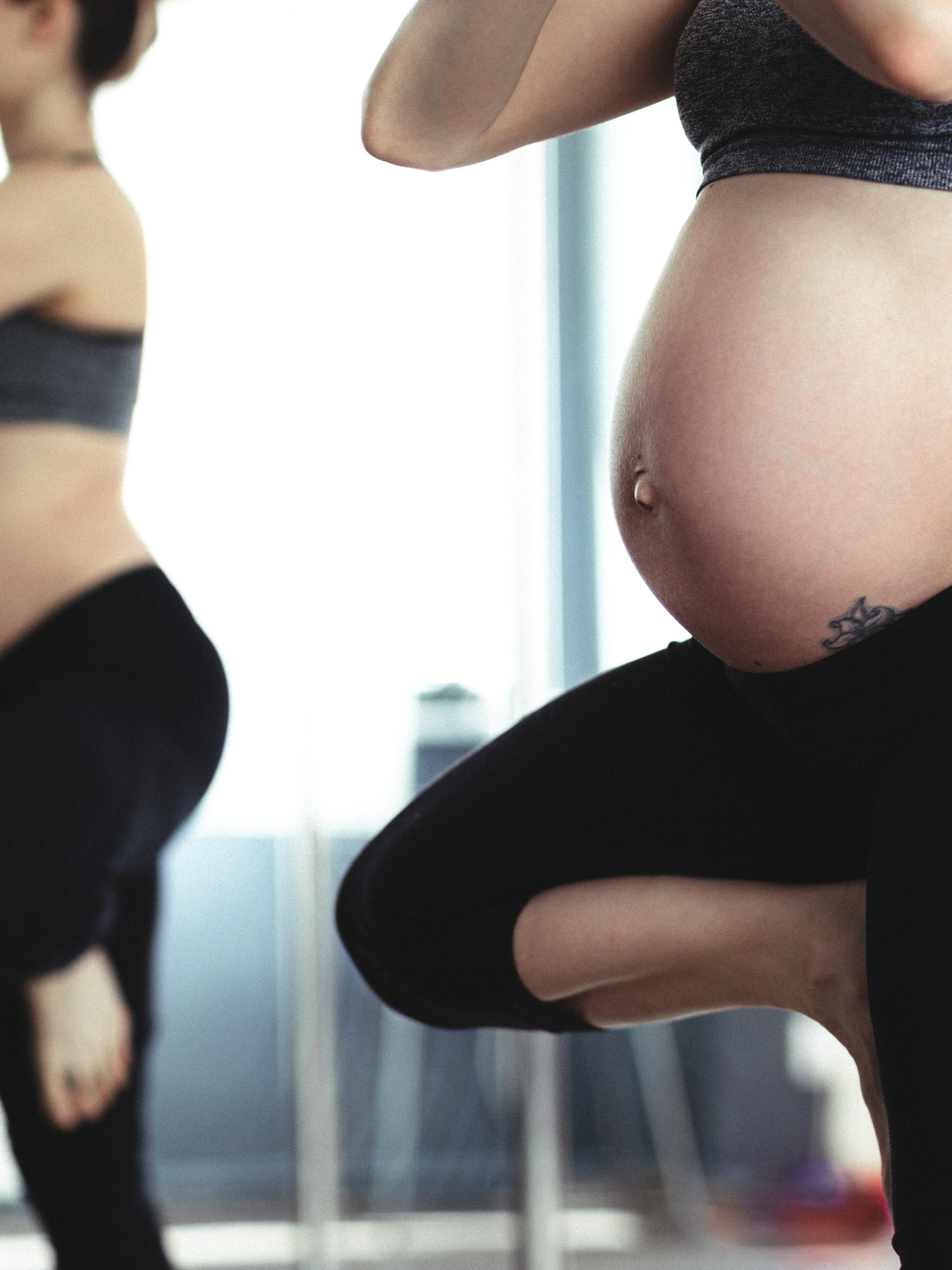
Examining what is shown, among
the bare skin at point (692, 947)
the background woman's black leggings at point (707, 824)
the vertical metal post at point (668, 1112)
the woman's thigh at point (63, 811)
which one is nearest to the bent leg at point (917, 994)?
the background woman's black leggings at point (707, 824)

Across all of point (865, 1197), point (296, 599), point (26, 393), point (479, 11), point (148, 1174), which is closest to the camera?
point (479, 11)

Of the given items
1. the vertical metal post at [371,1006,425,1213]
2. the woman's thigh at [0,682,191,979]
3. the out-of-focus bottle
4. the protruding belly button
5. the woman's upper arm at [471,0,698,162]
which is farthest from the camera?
the vertical metal post at [371,1006,425,1213]

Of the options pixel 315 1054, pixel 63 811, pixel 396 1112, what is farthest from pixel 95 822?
pixel 396 1112

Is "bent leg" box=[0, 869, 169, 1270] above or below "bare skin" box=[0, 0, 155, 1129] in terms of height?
below

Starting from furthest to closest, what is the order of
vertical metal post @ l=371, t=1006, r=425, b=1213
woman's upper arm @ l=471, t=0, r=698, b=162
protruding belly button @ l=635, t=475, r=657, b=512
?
vertical metal post @ l=371, t=1006, r=425, b=1213 < woman's upper arm @ l=471, t=0, r=698, b=162 < protruding belly button @ l=635, t=475, r=657, b=512

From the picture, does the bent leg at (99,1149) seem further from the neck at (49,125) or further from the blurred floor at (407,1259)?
the neck at (49,125)

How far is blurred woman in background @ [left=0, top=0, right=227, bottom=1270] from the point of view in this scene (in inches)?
43.4

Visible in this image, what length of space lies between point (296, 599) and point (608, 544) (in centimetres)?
51

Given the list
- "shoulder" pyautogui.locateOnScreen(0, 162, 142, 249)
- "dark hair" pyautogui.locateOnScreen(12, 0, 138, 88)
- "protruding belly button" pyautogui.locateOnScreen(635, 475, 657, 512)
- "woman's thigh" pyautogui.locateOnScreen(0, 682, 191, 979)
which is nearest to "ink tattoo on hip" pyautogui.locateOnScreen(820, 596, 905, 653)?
"protruding belly button" pyautogui.locateOnScreen(635, 475, 657, 512)

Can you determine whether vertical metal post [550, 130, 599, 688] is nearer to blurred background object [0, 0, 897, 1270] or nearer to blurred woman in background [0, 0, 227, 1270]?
blurred background object [0, 0, 897, 1270]

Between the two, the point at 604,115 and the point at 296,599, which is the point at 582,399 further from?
the point at 604,115

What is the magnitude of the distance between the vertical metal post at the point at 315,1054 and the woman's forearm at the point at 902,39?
3.70 ft

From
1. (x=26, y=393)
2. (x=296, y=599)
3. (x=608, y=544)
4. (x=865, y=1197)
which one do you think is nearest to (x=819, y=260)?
(x=26, y=393)

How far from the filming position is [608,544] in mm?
1790
